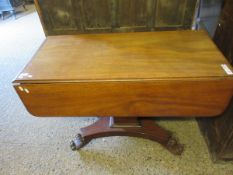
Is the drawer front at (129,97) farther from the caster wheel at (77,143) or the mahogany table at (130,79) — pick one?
the caster wheel at (77,143)

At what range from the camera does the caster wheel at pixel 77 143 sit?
3.97ft

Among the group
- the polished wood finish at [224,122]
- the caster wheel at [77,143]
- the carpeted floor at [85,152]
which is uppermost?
the polished wood finish at [224,122]

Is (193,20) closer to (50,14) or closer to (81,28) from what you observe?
(81,28)

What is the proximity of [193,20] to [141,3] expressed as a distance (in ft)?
1.19

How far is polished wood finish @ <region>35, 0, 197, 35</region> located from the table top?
132 mm

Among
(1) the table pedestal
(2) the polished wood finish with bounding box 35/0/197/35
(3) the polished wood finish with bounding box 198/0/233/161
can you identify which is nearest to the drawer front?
(3) the polished wood finish with bounding box 198/0/233/161

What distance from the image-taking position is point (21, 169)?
114 cm

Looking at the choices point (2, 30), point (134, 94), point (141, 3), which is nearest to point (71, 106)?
point (134, 94)

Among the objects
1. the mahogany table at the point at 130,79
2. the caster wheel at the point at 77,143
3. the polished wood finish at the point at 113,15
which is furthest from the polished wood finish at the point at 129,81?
the caster wheel at the point at 77,143

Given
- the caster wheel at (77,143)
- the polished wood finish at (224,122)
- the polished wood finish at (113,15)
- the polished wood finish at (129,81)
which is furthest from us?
the caster wheel at (77,143)

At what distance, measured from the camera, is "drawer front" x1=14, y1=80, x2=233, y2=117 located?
771mm

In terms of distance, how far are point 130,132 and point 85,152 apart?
1.10ft

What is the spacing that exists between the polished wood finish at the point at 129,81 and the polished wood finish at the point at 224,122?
0.09 metres

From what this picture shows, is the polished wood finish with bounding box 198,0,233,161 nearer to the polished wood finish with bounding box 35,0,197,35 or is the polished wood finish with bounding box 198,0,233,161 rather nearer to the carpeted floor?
the carpeted floor
